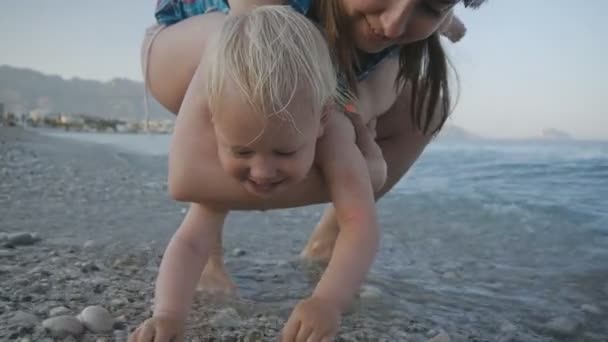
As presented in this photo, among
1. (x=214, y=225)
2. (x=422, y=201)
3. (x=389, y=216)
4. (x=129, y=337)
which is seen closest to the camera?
(x=129, y=337)

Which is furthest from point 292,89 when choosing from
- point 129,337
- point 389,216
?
point 389,216

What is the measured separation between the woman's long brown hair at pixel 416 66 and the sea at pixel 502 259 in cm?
61

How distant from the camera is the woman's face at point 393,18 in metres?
1.55

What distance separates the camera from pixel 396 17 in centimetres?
154

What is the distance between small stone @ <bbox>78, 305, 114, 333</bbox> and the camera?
139cm

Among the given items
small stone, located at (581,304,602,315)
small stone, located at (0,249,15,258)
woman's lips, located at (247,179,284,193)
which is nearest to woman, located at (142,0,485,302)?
woman's lips, located at (247,179,284,193)

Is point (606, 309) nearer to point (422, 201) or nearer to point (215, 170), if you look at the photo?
point (215, 170)

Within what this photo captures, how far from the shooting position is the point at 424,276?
219 cm

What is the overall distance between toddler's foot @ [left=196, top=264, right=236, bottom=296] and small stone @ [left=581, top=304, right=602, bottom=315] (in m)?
1.10

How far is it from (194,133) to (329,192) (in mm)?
406

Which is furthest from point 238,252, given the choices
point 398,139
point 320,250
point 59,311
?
point 59,311

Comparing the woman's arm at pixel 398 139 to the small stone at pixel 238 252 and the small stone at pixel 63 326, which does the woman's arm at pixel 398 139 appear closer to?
the small stone at pixel 238 252

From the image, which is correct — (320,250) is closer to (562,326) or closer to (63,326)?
(562,326)

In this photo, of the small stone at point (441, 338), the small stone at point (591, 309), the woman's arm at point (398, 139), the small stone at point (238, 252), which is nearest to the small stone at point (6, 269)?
the small stone at point (238, 252)
